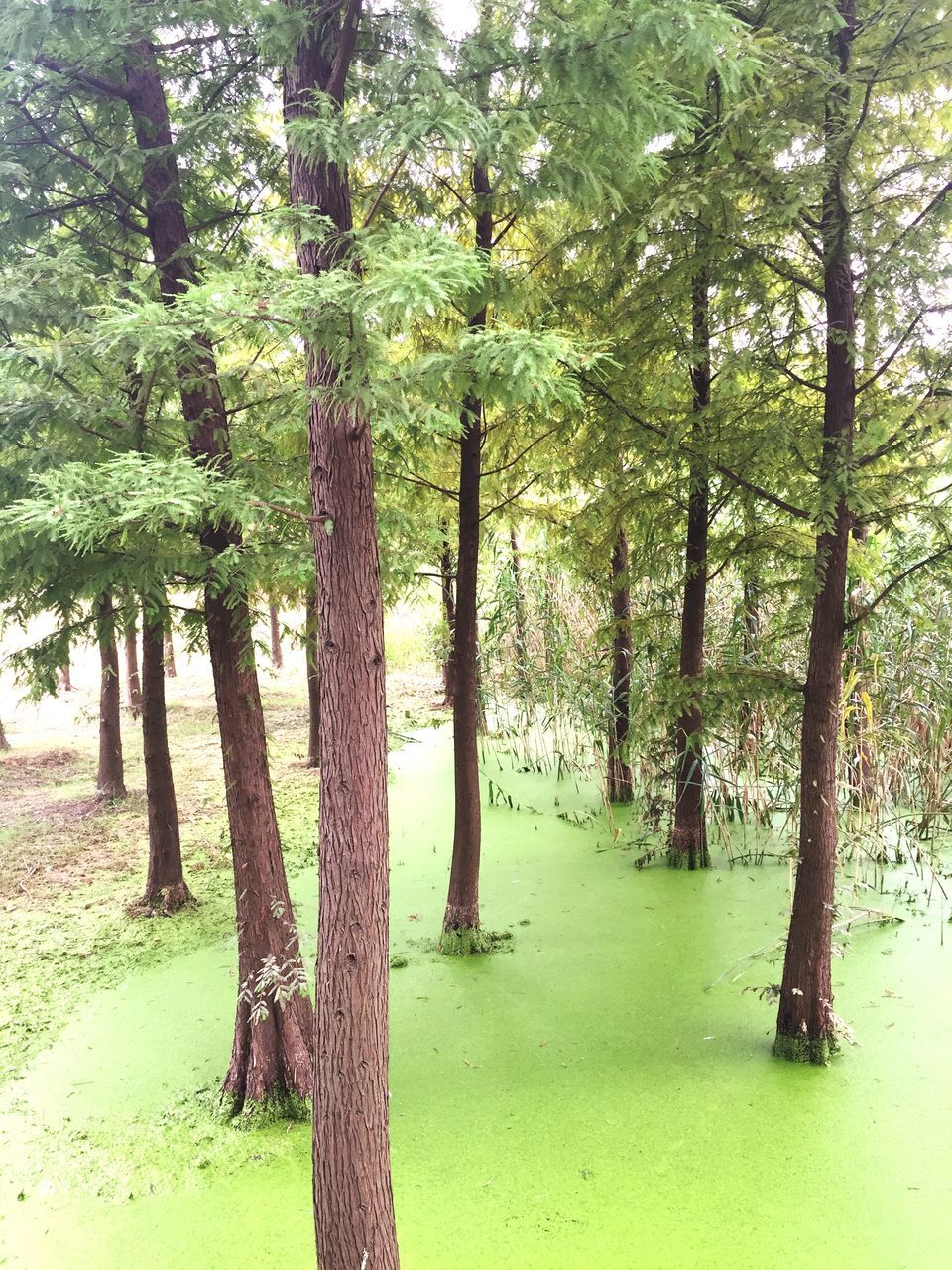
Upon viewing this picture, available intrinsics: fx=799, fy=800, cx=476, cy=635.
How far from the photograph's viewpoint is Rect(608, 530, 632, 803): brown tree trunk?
6969 mm

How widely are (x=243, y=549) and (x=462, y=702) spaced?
2.05 m

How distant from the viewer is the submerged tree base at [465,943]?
5.07 meters

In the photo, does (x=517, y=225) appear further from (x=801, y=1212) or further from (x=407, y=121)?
(x=801, y=1212)

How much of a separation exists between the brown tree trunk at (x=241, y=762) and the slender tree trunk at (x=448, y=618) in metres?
1.58

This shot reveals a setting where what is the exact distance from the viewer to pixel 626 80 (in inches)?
90.6

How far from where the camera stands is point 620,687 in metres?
7.30

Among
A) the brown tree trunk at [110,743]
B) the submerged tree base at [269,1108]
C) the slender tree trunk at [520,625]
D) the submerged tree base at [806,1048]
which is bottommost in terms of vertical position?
the submerged tree base at [269,1108]

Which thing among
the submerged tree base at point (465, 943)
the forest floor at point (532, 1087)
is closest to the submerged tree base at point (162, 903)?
the forest floor at point (532, 1087)

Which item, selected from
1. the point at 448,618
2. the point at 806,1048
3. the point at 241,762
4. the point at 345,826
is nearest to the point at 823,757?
the point at 806,1048

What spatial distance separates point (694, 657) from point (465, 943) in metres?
2.58

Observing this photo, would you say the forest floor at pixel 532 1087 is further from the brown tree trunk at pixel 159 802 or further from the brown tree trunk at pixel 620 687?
the brown tree trunk at pixel 620 687

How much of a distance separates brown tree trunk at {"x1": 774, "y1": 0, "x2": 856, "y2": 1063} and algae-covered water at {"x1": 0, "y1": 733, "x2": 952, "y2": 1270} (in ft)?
0.70

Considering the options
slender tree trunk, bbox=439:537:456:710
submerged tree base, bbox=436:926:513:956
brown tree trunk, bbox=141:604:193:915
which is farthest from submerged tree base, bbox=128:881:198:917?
slender tree trunk, bbox=439:537:456:710

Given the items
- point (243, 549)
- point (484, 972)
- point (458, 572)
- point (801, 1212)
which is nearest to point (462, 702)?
point (458, 572)
